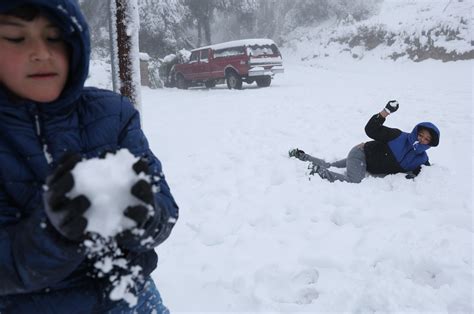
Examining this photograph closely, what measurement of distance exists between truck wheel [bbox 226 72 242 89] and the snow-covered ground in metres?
7.17

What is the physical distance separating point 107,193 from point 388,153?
4.76 metres

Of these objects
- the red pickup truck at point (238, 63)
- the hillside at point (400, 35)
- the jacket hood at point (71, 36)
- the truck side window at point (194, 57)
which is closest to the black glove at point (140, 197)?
the jacket hood at point (71, 36)

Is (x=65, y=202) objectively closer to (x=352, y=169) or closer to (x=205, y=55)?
(x=352, y=169)

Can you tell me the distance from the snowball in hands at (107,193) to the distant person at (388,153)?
419 cm

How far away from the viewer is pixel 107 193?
99 cm

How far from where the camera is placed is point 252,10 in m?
27.8

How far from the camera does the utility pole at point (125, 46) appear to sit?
3379mm

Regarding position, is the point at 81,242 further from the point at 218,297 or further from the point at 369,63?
the point at 369,63

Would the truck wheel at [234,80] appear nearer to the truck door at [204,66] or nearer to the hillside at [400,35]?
the truck door at [204,66]

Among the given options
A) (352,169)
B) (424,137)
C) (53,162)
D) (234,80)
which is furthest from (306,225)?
(234,80)

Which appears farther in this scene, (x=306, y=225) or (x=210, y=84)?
(x=210, y=84)

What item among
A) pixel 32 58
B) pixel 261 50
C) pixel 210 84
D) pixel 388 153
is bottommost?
pixel 388 153

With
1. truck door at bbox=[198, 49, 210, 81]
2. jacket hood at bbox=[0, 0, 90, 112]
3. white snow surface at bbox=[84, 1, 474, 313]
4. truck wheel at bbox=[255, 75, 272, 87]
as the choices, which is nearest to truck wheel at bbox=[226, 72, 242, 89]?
truck wheel at bbox=[255, 75, 272, 87]

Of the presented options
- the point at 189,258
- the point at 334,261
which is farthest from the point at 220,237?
the point at 334,261
